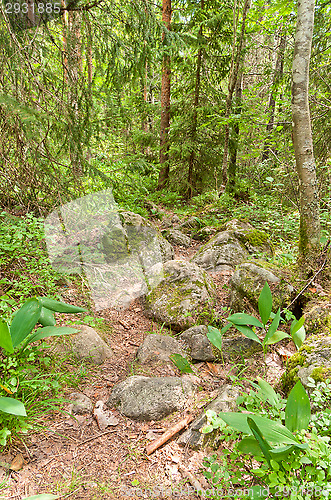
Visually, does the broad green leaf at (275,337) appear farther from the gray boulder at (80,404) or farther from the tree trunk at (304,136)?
the tree trunk at (304,136)

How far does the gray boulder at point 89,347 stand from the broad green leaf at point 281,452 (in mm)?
1985

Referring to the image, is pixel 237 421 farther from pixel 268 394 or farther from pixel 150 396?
pixel 150 396

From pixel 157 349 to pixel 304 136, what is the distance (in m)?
3.33

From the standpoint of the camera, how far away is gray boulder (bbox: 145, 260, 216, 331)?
12.0 feet

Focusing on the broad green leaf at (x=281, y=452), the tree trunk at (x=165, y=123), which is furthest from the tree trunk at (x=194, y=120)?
the broad green leaf at (x=281, y=452)

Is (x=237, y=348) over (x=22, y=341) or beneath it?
beneath

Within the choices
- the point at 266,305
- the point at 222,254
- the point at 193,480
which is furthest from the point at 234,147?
the point at 193,480

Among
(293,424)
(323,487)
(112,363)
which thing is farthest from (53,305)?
(323,487)

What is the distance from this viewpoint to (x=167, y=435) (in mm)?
2045

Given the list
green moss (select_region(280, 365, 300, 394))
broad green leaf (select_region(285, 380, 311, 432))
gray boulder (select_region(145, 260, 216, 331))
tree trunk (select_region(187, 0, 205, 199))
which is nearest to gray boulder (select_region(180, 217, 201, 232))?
tree trunk (select_region(187, 0, 205, 199))

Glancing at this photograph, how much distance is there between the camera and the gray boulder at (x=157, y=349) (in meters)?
2.95

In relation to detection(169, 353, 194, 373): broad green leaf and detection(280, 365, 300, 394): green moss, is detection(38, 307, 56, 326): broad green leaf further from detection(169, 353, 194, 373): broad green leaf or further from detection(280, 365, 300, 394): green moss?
detection(280, 365, 300, 394): green moss

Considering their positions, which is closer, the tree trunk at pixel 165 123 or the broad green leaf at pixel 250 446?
the broad green leaf at pixel 250 446

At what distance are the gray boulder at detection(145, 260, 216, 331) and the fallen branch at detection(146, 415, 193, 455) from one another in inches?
57.2
